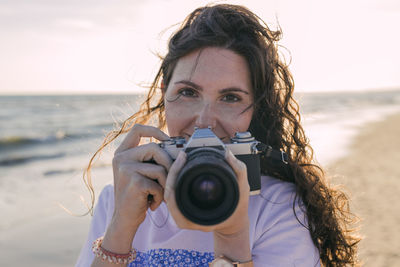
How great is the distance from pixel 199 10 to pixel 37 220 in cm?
352

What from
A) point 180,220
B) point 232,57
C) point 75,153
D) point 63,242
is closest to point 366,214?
point 63,242

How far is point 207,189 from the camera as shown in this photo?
1108 millimetres

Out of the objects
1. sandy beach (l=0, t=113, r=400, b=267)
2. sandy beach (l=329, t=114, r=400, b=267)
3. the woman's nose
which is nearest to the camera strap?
the woman's nose

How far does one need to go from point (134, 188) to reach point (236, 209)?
1.41 feet

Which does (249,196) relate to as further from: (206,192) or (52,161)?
(52,161)

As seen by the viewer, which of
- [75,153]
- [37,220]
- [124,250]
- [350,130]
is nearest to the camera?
[124,250]

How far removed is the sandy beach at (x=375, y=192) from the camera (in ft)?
11.9

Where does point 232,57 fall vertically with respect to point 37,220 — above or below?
below

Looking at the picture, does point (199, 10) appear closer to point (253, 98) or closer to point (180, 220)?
point (253, 98)

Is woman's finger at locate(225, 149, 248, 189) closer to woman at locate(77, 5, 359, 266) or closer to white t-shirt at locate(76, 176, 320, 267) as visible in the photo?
woman at locate(77, 5, 359, 266)

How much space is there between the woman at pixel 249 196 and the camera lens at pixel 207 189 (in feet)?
0.37

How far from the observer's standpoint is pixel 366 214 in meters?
4.48

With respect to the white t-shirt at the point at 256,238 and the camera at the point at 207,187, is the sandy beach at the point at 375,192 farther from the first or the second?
the camera at the point at 207,187

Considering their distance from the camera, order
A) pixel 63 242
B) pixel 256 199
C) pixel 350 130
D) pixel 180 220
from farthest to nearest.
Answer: pixel 350 130, pixel 63 242, pixel 256 199, pixel 180 220
